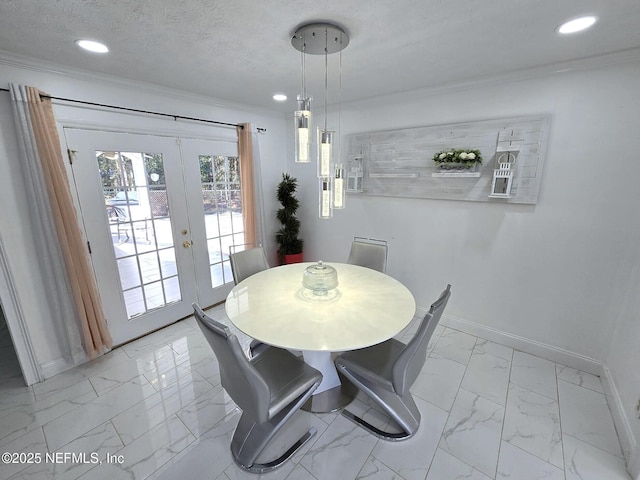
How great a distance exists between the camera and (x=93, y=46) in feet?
5.67

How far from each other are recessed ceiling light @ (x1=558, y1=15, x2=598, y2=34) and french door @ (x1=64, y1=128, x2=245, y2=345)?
2990 mm

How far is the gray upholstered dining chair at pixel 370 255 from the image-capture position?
8.70 feet

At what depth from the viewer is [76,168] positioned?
2.22 meters

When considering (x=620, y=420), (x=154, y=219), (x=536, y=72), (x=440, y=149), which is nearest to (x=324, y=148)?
(x=440, y=149)

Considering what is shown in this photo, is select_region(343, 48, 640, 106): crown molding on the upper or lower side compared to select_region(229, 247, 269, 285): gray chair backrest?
upper

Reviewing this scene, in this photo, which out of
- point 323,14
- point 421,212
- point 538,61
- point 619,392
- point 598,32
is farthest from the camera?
point 421,212

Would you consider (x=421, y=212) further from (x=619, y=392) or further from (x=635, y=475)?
(x=635, y=475)

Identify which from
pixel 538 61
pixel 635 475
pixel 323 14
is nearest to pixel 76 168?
pixel 323 14

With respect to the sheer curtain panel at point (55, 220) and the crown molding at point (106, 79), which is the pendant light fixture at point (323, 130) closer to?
the crown molding at point (106, 79)

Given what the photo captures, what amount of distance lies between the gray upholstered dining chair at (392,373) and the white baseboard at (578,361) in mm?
1136

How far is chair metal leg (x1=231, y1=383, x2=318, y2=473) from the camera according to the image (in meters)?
1.53

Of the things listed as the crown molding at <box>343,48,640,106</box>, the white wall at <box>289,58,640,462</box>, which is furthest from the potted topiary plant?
the crown molding at <box>343,48,640,106</box>

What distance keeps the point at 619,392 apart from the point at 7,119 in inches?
Result: 182

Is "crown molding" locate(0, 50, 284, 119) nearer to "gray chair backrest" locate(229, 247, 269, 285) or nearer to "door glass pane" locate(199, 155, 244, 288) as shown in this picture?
"door glass pane" locate(199, 155, 244, 288)
